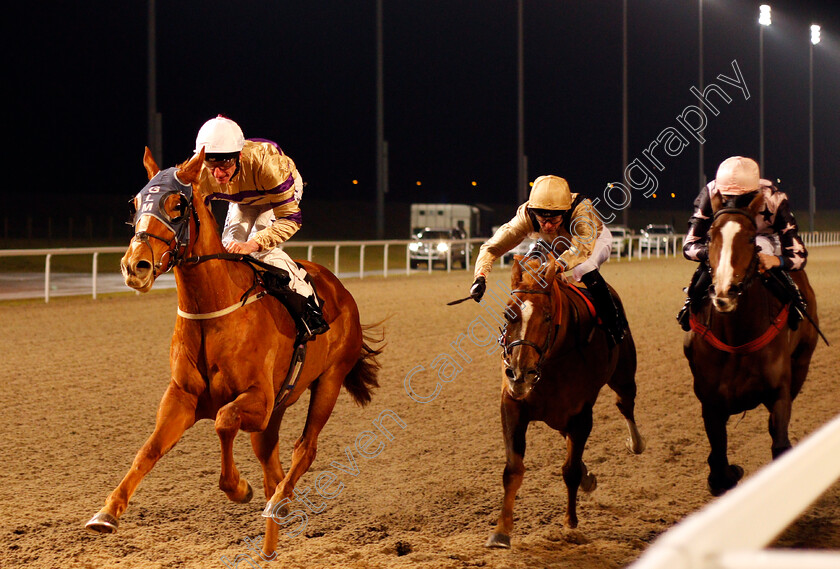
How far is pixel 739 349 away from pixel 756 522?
3466mm

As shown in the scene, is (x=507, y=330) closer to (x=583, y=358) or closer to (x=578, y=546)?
(x=583, y=358)

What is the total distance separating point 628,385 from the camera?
5.62m

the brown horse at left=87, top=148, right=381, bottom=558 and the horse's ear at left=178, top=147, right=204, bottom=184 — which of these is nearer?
the brown horse at left=87, top=148, right=381, bottom=558

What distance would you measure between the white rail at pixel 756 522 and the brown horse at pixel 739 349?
114 inches

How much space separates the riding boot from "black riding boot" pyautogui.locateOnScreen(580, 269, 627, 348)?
2.57ft

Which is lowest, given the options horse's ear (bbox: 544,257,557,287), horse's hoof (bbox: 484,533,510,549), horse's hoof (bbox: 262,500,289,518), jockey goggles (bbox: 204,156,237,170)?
horse's hoof (bbox: 484,533,510,549)

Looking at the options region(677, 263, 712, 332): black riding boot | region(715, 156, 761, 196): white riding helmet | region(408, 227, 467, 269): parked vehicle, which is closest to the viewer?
region(715, 156, 761, 196): white riding helmet

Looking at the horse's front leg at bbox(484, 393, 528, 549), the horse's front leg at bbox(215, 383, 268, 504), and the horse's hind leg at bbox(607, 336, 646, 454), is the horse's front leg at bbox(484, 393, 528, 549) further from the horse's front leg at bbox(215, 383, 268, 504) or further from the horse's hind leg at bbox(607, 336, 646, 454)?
the horse's hind leg at bbox(607, 336, 646, 454)

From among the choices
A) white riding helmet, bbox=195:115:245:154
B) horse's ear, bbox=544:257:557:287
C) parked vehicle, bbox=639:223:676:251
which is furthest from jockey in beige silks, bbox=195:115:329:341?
parked vehicle, bbox=639:223:676:251

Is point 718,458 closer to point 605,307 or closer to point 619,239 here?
point 605,307

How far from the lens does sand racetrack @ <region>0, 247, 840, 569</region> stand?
4039 mm

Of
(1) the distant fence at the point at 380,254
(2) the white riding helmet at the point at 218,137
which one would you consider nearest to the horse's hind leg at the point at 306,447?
(2) the white riding helmet at the point at 218,137

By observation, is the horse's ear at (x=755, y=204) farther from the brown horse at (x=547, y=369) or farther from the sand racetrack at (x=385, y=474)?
the sand racetrack at (x=385, y=474)

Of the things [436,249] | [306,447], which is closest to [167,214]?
[306,447]
